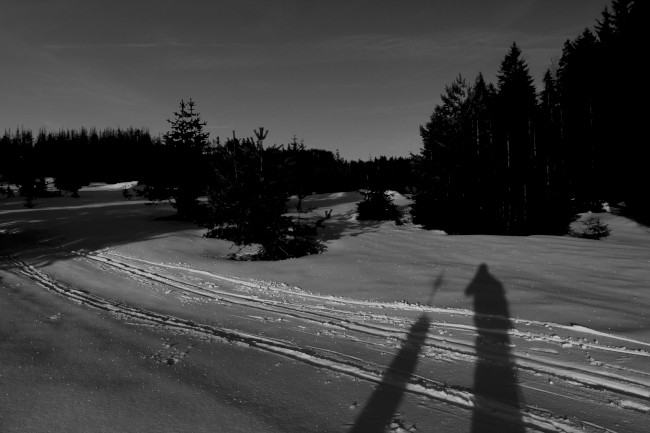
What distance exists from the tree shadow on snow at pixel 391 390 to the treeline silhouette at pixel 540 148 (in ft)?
42.9

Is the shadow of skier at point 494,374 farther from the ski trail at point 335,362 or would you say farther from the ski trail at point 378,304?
the ski trail at point 378,304

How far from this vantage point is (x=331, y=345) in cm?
495

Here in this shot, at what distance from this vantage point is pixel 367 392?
3.64 m

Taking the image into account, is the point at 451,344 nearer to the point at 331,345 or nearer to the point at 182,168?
the point at 331,345

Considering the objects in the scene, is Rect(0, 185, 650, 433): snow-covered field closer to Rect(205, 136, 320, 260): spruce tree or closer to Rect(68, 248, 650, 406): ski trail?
Rect(68, 248, 650, 406): ski trail

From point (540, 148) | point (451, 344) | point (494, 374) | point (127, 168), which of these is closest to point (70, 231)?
point (451, 344)

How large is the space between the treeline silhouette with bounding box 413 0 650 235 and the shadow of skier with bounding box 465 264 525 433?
10.9 metres

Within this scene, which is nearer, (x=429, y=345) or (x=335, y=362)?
(x=335, y=362)

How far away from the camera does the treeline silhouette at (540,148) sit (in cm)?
1695

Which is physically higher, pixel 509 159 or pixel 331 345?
pixel 509 159

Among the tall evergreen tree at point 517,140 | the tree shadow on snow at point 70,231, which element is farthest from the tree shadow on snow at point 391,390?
the tall evergreen tree at point 517,140

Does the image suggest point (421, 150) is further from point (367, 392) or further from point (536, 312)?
point (367, 392)

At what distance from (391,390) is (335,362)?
88 cm

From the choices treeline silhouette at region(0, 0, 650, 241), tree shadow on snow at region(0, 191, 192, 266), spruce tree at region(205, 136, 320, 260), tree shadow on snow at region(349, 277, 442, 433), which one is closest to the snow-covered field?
tree shadow on snow at region(349, 277, 442, 433)
